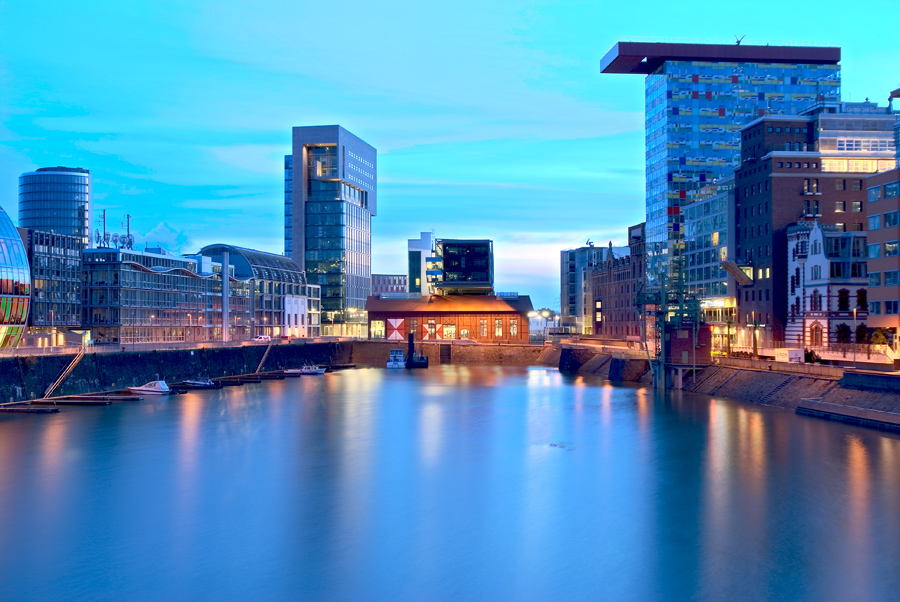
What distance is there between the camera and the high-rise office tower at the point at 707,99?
474ft

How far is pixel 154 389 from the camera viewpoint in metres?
85.2

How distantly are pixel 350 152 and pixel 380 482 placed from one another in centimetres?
15866

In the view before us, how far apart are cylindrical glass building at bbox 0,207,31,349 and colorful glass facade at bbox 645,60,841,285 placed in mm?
100910

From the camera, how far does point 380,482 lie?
1761 inches

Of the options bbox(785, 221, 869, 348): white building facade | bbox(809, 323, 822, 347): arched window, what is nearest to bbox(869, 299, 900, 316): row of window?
bbox(785, 221, 869, 348): white building facade

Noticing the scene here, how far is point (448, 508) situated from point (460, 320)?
11277 cm

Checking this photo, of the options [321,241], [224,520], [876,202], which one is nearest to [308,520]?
[224,520]

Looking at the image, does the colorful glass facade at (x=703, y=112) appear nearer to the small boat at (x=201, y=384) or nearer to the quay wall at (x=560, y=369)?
the quay wall at (x=560, y=369)

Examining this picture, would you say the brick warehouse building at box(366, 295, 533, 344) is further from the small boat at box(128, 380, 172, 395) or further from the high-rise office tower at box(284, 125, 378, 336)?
the small boat at box(128, 380, 172, 395)

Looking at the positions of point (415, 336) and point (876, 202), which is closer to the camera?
point (876, 202)

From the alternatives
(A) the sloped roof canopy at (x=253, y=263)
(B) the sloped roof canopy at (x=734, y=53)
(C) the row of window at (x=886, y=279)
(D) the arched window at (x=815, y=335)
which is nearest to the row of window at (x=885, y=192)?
(C) the row of window at (x=886, y=279)

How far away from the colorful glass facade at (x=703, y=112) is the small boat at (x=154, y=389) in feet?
290

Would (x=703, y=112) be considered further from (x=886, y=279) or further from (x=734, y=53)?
(x=886, y=279)

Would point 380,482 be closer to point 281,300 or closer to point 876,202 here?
point 876,202
